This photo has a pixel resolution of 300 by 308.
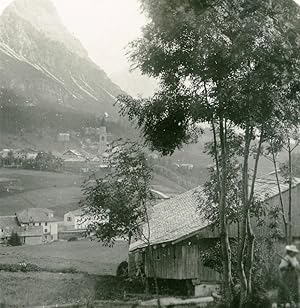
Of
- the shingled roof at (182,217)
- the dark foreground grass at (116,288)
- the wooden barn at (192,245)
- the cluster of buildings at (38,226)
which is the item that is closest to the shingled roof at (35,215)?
the cluster of buildings at (38,226)

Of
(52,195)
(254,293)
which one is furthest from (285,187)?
(52,195)

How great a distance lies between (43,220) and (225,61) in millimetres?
54634

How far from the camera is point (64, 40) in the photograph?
162250mm

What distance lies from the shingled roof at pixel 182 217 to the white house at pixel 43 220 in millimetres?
28752

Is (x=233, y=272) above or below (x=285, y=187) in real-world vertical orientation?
below

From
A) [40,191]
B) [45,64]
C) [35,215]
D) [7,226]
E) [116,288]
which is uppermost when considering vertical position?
[45,64]

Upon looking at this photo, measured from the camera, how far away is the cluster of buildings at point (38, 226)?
57562 millimetres

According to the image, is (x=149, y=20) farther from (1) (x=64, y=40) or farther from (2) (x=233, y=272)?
(1) (x=64, y=40)

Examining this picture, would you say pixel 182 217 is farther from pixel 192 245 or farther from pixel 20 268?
pixel 20 268

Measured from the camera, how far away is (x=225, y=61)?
1123cm

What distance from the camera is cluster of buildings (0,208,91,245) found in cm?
5756

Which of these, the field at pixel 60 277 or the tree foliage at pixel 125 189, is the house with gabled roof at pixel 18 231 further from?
the tree foliage at pixel 125 189

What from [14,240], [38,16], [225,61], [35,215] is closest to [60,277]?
[225,61]

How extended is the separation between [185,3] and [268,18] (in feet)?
6.85
